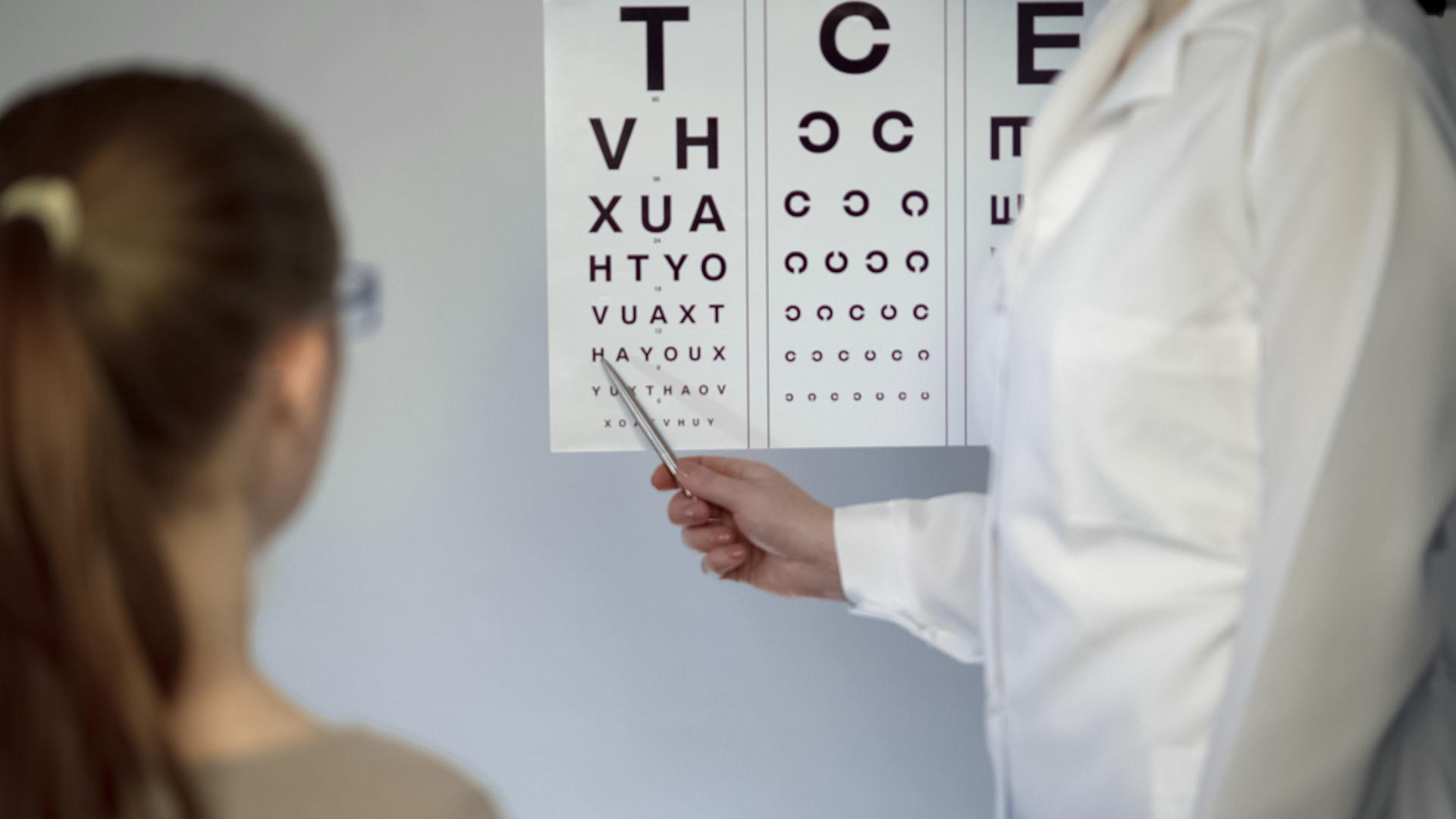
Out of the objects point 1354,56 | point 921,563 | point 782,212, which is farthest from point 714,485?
point 1354,56

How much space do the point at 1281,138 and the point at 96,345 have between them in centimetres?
61

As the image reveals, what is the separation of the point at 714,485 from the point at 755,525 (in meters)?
0.06

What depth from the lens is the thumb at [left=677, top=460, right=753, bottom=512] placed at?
117 centimetres

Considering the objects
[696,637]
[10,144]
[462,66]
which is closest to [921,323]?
[696,637]

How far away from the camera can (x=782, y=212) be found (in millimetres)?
1359

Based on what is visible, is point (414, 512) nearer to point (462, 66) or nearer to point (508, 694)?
point (508, 694)

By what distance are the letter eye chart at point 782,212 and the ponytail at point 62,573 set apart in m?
0.86

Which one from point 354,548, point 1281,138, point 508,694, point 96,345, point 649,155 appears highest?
point 649,155

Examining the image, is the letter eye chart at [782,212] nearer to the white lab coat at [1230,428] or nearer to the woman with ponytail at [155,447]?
the white lab coat at [1230,428]

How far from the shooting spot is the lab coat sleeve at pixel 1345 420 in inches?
25.6

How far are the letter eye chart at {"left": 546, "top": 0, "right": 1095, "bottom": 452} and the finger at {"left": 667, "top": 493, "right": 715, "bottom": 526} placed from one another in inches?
6.0

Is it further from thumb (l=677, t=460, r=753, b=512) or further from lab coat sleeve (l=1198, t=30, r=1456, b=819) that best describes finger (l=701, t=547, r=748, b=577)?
lab coat sleeve (l=1198, t=30, r=1456, b=819)

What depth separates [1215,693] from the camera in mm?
778

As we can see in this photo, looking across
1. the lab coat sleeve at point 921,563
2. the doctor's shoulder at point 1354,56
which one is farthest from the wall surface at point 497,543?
the doctor's shoulder at point 1354,56
